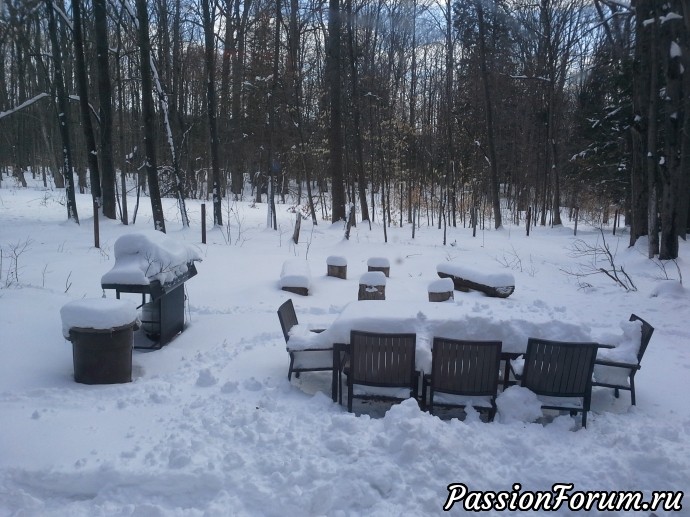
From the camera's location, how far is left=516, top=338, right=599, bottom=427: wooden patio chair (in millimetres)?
4992

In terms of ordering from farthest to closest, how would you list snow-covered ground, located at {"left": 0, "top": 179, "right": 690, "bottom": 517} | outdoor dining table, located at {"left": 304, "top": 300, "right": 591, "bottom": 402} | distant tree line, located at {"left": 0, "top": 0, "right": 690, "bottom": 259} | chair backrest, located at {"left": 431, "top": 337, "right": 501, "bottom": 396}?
distant tree line, located at {"left": 0, "top": 0, "right": 690, "bottom": 259}, outdoor dining table, located at {"left": 304, "top": 300, "right": 591, "bottom": 402}, chair backrest, located at {"left": 431, "top": 337, "right": 501, "bottom": 396}, snow-covered ground, located at {"left": 0, "top": 179, "right": 690, "bottom": 517}

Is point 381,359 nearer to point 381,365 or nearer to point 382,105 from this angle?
point 381,365

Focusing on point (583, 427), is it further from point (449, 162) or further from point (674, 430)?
point (449, 162)

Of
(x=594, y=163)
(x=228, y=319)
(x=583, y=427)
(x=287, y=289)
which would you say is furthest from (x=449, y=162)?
(x=583, y=427)

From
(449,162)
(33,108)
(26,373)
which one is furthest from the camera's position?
(33,108)

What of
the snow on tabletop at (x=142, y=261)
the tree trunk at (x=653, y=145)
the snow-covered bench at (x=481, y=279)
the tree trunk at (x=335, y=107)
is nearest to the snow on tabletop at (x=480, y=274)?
the snow-covered bench at (x=481, y=279)

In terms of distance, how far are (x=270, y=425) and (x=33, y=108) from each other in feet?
128

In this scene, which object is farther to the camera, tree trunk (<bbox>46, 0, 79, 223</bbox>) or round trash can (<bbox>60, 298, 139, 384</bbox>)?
tree trunk (<bbox>46, 0, 79, 223</bbox>)

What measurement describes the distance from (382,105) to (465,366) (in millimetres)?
22369

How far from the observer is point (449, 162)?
827 inches

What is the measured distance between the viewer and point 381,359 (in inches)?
201

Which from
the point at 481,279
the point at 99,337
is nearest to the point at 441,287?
the point at 481,279

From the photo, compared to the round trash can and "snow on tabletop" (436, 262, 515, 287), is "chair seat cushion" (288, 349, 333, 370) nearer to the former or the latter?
the round trash can

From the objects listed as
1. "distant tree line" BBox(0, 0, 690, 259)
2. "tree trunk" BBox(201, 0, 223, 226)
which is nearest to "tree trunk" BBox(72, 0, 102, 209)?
"distant tree line" BBox(0, 0, 690, 259)
